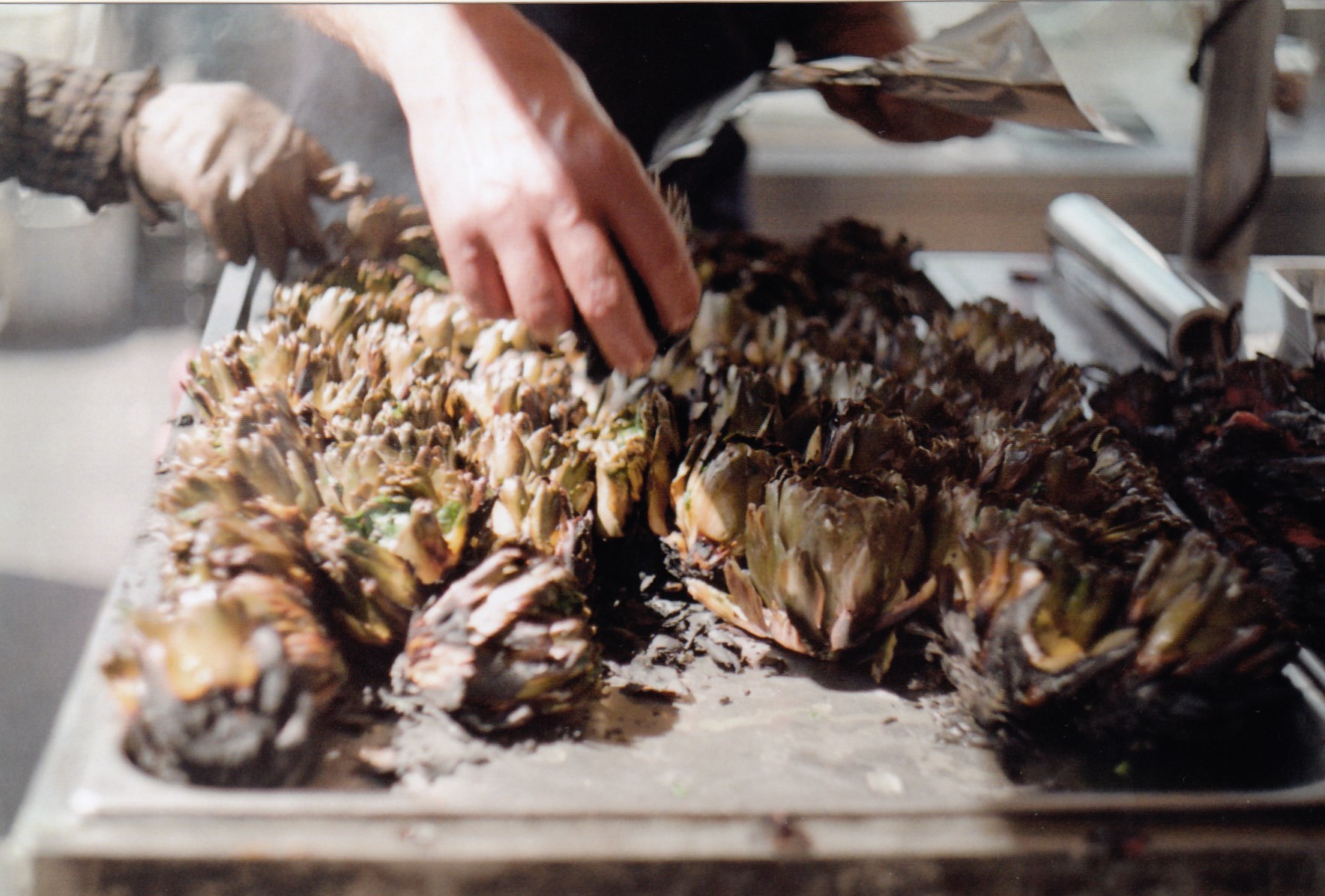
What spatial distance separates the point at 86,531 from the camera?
1.80ft

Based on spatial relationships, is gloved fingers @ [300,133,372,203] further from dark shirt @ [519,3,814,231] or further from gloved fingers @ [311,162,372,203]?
dark shirt @ [519,3,814,231]

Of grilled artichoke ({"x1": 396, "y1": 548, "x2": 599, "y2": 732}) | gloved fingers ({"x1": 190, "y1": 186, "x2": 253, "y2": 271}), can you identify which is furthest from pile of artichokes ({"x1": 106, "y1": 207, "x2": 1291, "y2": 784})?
gloved fingers ({"x1": 190, "y1": 186, "x2": 253, "y2": 271})

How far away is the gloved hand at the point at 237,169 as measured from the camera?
65 centimetres

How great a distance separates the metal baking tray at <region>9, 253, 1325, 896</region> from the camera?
0.41 meters

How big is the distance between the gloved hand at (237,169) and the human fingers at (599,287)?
0.84 feet

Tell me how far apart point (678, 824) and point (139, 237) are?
46 centimetres

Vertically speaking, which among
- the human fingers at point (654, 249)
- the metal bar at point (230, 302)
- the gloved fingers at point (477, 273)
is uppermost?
the human fingers at point (654, 249)

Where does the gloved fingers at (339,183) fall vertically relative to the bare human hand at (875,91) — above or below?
below

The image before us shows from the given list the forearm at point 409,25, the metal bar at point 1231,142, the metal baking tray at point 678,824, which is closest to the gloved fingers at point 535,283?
the forearm at point 409,25

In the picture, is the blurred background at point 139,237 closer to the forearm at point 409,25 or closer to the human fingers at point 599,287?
the forearm at point 409,25

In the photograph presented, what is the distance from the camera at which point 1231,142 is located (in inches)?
32.3

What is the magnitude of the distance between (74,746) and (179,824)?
71 millimetres

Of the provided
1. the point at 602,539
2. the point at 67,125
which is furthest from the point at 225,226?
the point at 602,539

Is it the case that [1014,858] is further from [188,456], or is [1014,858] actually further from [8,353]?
[8,353]
